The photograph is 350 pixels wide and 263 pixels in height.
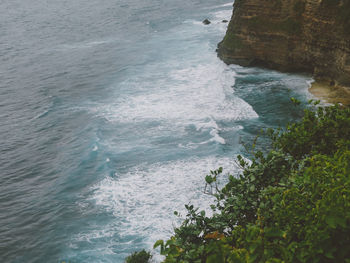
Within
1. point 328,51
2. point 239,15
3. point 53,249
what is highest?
point 239,15

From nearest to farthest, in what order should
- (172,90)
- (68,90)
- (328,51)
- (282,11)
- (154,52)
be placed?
(328,51) < (282,11) < (172,90) < (68,90) < (154,52)

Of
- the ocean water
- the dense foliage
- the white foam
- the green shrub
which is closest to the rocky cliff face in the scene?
the ocean water

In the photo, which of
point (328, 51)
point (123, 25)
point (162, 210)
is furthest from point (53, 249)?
point (123, 25)

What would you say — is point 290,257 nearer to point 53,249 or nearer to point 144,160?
point 53,249

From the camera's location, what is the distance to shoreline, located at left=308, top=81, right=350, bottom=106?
64.3ft

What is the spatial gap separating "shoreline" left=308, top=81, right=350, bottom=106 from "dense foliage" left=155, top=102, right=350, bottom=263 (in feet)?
45.1

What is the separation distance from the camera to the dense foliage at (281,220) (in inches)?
181

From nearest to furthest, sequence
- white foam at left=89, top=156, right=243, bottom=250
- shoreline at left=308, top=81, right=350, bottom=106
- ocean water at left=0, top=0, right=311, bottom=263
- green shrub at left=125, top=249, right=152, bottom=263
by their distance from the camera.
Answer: green shrub at left=125, top=249, right=152, bottom=263 → white foam at left=89, top=156, right=243, bottom=250 → ocean water at left=0, top=0, right=311, bottom=263 → shoreline at left=308, top=81, right=350, bottom=106

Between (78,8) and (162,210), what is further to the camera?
(78,8)

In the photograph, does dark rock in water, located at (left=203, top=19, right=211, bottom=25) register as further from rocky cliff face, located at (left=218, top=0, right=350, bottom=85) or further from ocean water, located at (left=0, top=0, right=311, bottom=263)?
rocky cliff face, located at (left=218, top=0, right=350, bottom=85)

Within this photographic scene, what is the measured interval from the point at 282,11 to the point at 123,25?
31780 millimetres

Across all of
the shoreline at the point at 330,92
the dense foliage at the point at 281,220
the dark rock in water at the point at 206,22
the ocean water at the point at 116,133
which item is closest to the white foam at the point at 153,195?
the ocean water at the point at 116,133

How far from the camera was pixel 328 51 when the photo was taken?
72.0 feet

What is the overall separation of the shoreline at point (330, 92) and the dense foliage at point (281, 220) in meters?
13.7
